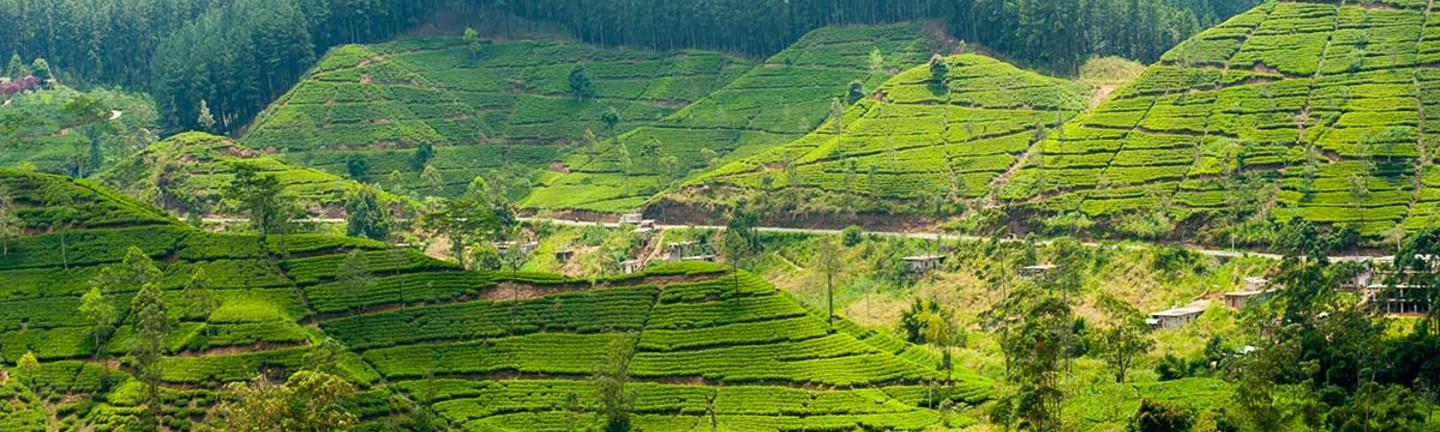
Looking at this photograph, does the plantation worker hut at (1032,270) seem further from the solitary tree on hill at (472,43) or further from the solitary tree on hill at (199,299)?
the solitary tree on hill at (472,43)

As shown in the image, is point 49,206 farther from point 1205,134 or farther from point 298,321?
point 1205,134

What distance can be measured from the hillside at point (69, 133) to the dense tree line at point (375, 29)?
6426mm

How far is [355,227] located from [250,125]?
118ft

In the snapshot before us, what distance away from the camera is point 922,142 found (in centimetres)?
12181

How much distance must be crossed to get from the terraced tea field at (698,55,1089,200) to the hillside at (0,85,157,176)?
4678cm

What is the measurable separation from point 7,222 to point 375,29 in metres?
63.5

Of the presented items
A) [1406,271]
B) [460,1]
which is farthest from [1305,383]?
[460,1]

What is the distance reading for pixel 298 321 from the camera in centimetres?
9150

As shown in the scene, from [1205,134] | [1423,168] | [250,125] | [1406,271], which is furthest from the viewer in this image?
[250,125]

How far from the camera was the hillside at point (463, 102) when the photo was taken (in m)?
138

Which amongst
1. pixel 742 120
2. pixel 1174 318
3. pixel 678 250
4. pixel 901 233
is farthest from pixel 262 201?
pixel 1174 318

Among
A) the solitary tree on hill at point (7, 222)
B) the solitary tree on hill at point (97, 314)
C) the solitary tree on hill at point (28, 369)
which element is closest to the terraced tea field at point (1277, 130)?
the solitary tree on hill at point (97, 314)

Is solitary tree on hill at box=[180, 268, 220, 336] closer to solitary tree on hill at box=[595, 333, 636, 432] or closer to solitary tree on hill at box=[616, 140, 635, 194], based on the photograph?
solitary tree on hill at box=[595, 333, 636, 432]

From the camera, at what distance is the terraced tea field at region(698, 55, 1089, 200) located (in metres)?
117
